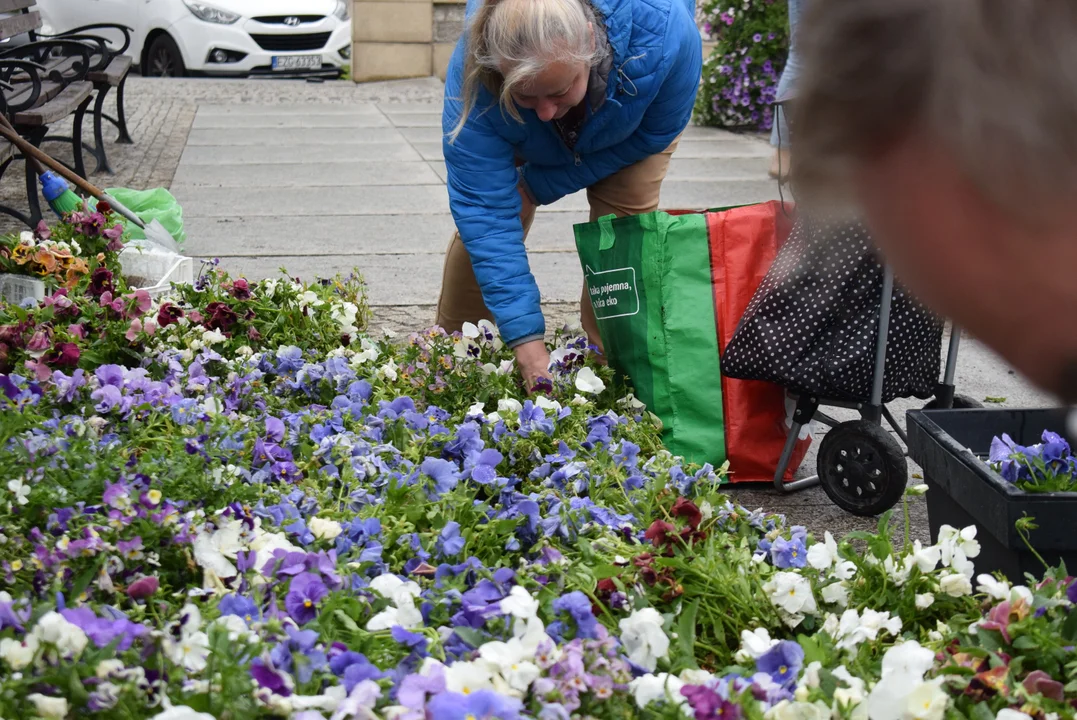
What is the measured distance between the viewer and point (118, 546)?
188 cm

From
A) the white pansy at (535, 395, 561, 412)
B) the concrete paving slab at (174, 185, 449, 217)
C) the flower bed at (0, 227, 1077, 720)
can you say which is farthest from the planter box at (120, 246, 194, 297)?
the concrete paving slab at (174, 185, 449, 217)

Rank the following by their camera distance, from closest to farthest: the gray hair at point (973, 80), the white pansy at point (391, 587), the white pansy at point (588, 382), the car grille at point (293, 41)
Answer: the gray hair at point (973, 80), the white pansy at point (391, 587), the white pansy at point (588, 382), the car grille at point (293, 41)

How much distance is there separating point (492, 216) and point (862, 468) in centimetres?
119

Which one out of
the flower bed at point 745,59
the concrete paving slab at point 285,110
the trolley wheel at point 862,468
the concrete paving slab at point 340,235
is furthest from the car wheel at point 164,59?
the trolley wheel at point 862,468

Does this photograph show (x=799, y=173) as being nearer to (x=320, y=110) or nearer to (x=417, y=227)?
(x=417, y=227)

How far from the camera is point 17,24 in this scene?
6469mm

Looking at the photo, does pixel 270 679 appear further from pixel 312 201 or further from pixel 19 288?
pixel 312 201

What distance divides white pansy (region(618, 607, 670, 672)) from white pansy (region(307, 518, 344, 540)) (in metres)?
0.53

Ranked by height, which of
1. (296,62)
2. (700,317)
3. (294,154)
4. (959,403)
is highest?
(700,317)

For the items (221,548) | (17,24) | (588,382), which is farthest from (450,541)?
(17,24)

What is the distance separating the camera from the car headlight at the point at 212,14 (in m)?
12.6

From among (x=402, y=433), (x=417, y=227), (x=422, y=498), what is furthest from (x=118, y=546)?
(x=417, y=227)

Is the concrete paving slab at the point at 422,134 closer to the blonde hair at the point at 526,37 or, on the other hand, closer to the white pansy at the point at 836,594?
the blonde hair at the point at 526,37

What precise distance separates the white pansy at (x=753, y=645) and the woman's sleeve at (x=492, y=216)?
160 cm
